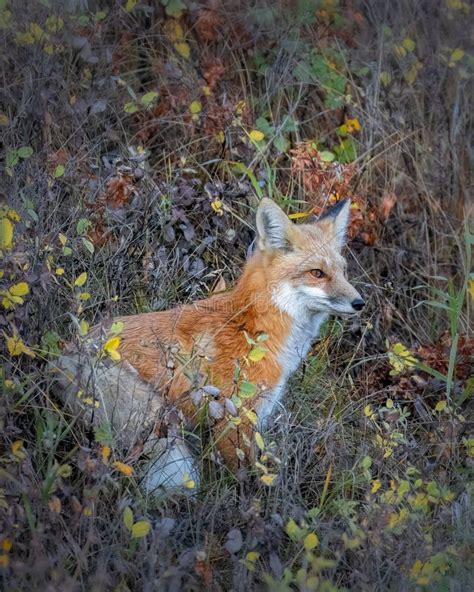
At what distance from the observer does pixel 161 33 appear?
8625mm

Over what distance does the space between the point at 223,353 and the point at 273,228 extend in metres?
1.00

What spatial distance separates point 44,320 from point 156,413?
1124mm

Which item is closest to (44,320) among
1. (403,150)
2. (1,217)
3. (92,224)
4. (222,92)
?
(1,217)

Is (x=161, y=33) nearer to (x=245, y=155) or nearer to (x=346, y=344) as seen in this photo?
(x=245, y=155)

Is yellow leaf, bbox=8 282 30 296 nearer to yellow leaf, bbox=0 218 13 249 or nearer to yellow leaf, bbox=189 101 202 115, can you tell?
yellow leaf, bbox=0 218 13 249

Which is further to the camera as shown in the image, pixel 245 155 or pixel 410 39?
pixel 410 39

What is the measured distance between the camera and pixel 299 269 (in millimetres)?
6379

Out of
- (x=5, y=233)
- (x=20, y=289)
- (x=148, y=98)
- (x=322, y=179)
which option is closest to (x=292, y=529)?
(x=20, y=289)

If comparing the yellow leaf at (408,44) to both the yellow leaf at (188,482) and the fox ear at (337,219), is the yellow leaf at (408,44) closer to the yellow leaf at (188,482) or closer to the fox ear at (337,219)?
the fox ear at (337,219)

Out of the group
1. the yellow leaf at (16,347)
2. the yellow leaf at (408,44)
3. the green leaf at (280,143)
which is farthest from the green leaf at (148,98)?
the yellow leaf at (16,347)

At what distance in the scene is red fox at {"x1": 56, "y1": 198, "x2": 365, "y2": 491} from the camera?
5.32 metres

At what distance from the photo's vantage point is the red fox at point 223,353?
5.32m

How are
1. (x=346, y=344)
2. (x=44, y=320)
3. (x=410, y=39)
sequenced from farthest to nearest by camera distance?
(x=410, y=39), (x=346, y=344), (x=44, y=320)

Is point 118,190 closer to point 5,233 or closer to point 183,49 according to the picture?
point 5,233
